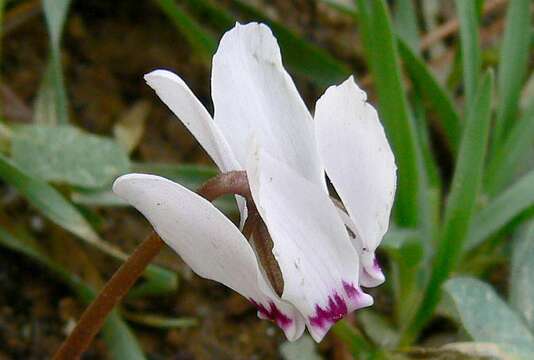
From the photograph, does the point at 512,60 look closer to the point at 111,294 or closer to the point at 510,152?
the point at 510,152

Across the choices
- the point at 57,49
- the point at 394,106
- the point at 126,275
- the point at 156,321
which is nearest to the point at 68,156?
the point at 57,49

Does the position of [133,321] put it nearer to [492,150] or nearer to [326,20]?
[492,150]

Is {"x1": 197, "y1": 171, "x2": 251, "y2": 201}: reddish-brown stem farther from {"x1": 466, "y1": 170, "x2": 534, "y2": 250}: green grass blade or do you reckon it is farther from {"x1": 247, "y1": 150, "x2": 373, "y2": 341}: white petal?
{"x1": 466, "y1": 170, "x2": 534, "y2": 250}: green grass blade

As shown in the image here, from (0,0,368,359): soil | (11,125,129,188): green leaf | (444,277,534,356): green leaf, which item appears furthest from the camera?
(0,0,368,359): soil

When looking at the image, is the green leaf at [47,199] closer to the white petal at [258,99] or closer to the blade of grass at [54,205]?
the blade of grass at [54,205]

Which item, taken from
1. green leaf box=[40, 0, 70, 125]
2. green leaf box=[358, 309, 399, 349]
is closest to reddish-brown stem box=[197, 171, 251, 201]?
green leaf box=[358, 309, 399, 349]

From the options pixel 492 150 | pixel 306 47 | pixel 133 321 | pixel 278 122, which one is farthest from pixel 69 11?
pixel 278 122
